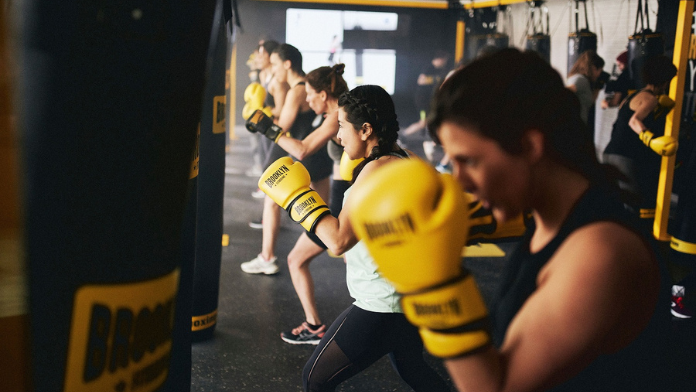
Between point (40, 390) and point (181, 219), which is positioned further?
point (181, 219)

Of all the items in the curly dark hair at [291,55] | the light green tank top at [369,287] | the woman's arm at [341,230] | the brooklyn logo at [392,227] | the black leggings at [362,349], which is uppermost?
the curly dark hair at [291,55]

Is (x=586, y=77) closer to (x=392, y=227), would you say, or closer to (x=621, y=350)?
(x=621, y=350)

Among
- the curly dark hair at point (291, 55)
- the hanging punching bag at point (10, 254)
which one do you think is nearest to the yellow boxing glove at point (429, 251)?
the hanging punching bag at point (10, 254)

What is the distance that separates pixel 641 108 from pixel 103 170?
16.4 feet

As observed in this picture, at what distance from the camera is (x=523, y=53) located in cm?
113

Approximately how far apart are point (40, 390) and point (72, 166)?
348mm

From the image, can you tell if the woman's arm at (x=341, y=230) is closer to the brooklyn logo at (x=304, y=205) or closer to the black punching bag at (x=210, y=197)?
the brooklyn logo at (x=304, y=205)

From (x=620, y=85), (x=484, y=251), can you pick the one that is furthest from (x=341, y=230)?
(x=620, y=85)

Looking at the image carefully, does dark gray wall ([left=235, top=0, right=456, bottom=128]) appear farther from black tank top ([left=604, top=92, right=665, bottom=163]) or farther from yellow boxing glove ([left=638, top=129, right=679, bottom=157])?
yellow boxing glove ([left=638, top=129, right=679, bottom=157])

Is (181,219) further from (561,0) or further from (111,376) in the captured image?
(561,0)

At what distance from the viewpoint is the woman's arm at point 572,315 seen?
3.28 feet

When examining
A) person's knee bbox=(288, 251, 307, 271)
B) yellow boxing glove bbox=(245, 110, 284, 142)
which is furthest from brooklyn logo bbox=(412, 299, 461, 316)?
yellow boxing glove bbox=(245, 110, 284, 142)

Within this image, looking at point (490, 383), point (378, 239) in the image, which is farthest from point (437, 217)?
point (490, 383)

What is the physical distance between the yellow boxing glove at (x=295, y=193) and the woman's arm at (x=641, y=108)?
3560 millimetres
